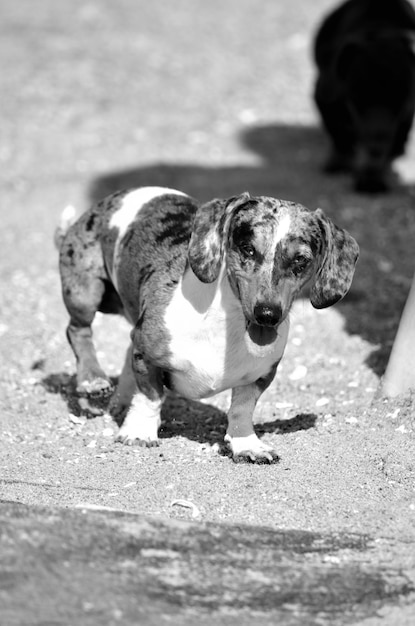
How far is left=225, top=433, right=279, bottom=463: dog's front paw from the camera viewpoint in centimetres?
547

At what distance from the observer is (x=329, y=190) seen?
1183cm

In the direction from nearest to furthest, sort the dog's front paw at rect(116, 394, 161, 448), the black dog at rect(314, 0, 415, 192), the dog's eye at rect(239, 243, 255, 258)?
the dog's eye at rect(239, 243, 255, 258) → the dog's front paw at rect(116, 394, 161, 448) → the black dog at rect(314, 0, 415, 192)

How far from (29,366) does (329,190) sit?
204 inches

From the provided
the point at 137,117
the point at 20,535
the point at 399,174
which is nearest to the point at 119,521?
the point at 20,535

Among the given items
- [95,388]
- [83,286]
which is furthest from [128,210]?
[95,388]

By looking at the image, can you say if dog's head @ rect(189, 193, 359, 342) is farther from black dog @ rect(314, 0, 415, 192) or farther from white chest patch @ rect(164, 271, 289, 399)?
black dog @ rect(314, 0, 415, 192)

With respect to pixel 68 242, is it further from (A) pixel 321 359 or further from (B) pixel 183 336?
(A) pixel 321 359

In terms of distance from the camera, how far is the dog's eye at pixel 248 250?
4926 mm

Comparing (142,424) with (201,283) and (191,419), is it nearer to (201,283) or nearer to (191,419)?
(191,419)

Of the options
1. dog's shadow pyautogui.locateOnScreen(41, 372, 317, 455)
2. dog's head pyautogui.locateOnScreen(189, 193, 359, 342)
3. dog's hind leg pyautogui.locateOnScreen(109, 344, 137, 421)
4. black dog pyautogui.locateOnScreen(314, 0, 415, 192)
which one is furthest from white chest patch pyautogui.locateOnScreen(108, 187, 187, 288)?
black dog pyautogui.locateOnScreen(314, 0, 415, 192)

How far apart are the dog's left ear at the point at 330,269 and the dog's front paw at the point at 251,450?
2.66 ft

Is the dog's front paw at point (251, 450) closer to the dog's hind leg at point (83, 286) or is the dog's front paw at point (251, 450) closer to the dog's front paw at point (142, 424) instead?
the dog's front paw at point (142, 424)

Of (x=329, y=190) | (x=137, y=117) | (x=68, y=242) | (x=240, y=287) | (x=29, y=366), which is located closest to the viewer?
(x=240, y=287)

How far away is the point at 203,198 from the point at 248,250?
6.25 m
